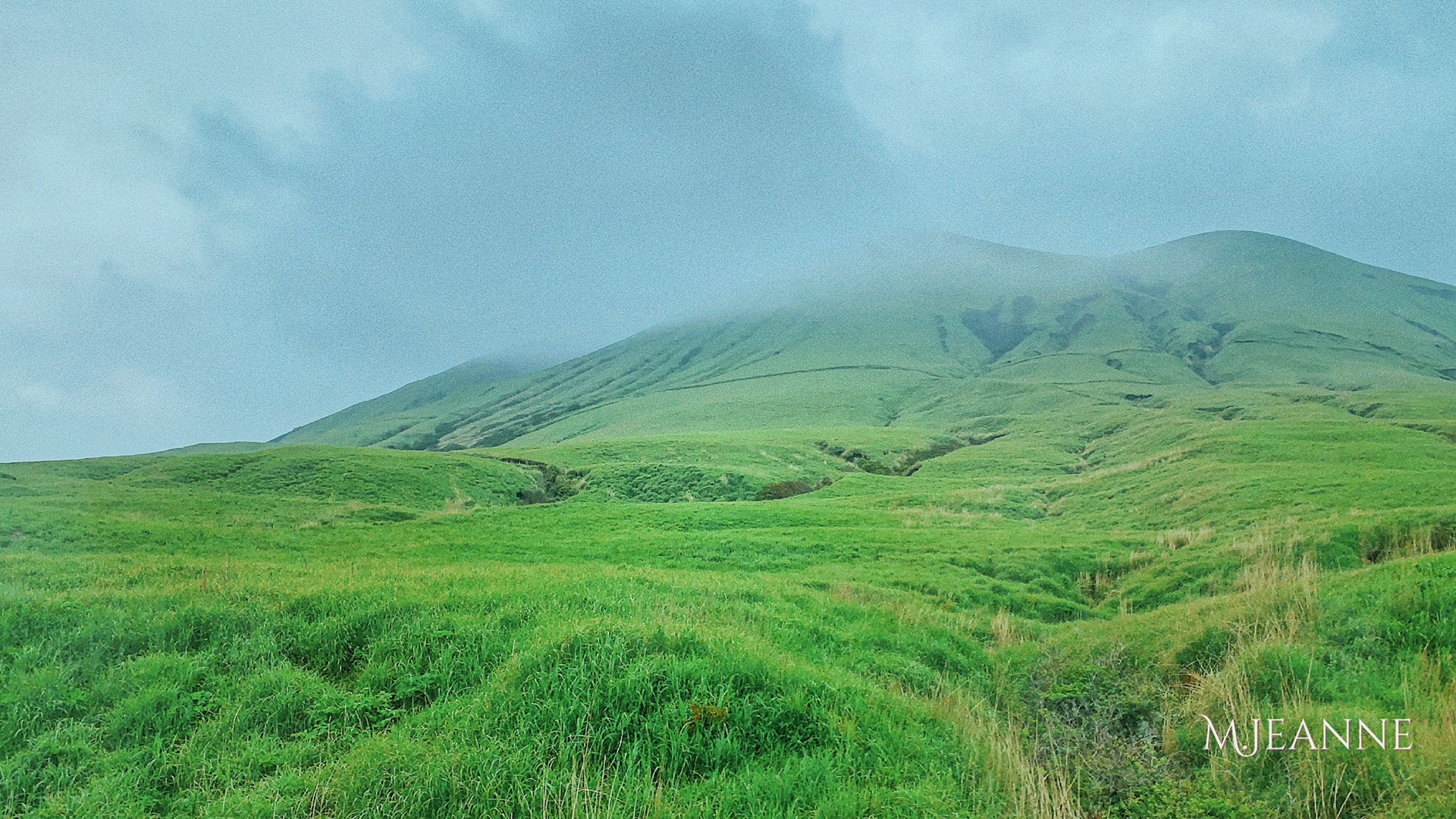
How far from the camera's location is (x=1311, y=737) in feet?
24.4

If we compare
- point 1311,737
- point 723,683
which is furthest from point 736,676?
point 1311,737

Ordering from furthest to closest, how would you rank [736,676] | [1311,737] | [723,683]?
[736,676] → [723,683] → [1311,737]

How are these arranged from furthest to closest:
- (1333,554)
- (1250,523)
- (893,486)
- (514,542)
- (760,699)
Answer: (893,486) < (514,542) < (1250,523) < (1333,554) < (760,699)

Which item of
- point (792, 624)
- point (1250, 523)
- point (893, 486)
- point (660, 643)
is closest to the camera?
point (660, 643)

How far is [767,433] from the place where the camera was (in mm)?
109750

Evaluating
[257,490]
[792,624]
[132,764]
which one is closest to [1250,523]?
[792,624]

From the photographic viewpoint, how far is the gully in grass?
23.7 ft

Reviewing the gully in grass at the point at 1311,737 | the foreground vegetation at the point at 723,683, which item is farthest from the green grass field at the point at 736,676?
the gully in grass at the point at 1311,737

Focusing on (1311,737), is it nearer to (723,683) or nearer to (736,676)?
(736,676)

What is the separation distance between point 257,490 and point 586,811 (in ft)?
232

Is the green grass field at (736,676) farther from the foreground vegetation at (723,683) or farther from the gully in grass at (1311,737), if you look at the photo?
the gully in grass at (1311,737)

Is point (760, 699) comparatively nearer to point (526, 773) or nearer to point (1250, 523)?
point (526, 773)

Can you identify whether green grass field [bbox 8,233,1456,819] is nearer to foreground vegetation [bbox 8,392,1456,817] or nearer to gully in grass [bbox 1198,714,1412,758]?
foreground vegetation [bbox 8,392,1456,817]

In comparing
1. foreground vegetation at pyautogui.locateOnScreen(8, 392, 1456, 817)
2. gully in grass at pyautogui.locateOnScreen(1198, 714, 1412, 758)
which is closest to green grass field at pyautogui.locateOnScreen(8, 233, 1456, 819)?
foreground vegetation at pyautogui.locateOnScreen(8, 392, 1456, 817)
